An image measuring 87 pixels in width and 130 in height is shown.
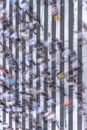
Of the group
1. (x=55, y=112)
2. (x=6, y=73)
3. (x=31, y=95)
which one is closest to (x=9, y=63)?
(x=6, y=73)

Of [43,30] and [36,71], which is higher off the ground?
[43,30]

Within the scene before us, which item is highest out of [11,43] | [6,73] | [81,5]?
[81,5]

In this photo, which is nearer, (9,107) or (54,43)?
(54,43)

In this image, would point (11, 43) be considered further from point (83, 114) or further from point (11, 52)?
point (83, 114)

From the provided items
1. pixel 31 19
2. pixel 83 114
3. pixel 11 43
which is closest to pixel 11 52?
pixel 11 43

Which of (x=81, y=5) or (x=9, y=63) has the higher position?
(x=81, y=5)

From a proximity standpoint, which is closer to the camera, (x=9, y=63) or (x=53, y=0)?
(x=53, y=0)

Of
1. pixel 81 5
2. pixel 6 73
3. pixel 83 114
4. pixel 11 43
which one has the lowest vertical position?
pixel 83 114

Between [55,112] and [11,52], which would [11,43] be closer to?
[11,52]
